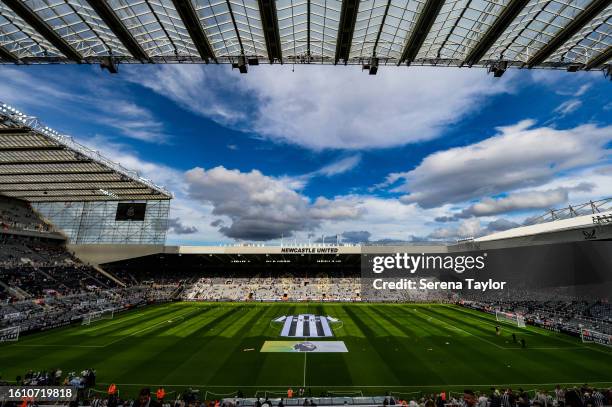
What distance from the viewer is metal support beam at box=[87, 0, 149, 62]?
562 inches

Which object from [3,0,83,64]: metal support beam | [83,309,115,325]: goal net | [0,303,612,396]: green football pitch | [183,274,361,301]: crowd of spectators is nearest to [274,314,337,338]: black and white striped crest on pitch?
[0,303,612,396]: green football pitch

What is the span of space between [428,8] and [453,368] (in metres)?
22.4

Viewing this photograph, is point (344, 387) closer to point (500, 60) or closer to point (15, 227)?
point (500, 60)

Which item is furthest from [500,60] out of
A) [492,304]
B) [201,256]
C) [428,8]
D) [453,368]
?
[201,256]

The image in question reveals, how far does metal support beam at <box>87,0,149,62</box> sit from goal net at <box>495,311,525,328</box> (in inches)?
1835

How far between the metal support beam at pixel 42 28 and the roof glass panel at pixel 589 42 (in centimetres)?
2595

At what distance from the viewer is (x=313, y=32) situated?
16.9 metres

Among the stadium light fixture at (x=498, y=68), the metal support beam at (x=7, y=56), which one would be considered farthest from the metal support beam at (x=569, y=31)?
the metal support beam at (x=7, y=56)

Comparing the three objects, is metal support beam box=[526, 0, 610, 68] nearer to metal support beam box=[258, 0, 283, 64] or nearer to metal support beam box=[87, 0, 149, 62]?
metal support beam box=[258, 0, 283, 64]

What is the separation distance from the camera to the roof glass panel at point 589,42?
1537 cm

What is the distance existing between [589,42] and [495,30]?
593 cm

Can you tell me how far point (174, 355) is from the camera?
84.7 feet

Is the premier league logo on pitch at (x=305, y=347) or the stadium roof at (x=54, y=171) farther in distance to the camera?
the stadium roof at (x=54, y=171)

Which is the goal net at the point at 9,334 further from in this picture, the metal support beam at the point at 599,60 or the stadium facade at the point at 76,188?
the metal support beam at the point at 599,60
